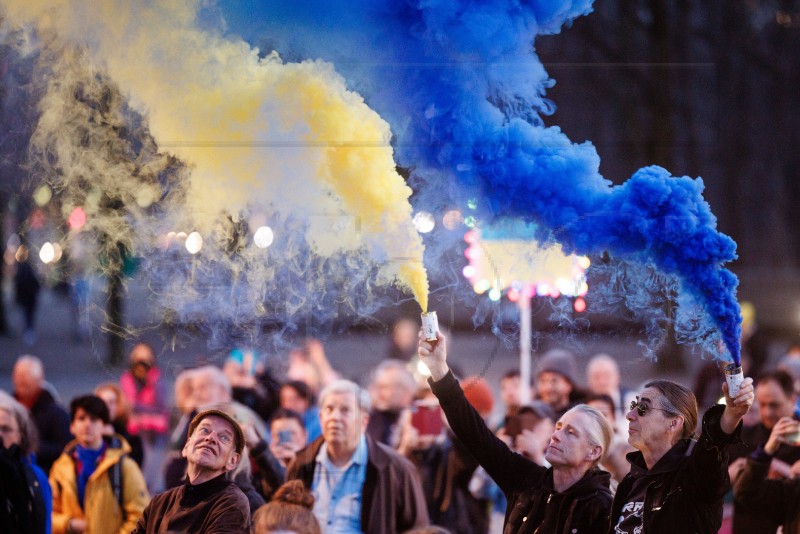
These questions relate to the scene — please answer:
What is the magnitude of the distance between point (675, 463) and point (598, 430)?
14.1 inches

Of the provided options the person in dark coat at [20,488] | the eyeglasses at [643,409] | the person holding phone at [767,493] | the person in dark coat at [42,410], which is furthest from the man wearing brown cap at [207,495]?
the person holding phone at [767,493]

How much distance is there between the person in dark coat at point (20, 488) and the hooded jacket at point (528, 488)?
198 centimetres

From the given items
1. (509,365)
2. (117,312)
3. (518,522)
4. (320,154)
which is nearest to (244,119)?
(320,154)

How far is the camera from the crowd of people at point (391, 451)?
326 centimetres

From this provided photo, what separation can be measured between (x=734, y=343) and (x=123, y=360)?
10.8 feet

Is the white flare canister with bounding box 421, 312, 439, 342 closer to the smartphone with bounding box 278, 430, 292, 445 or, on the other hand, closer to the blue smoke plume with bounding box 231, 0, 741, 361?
the blue smoke plume with bounding box 231, 0, 741, 361

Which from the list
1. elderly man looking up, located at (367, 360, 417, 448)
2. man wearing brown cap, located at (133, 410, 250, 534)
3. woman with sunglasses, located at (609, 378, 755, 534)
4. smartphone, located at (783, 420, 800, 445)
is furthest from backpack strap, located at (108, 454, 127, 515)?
smartphone, located at (783, 420, 800, 445)

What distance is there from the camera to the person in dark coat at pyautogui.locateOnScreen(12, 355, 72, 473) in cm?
508

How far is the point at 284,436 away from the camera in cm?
489

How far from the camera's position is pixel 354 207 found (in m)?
4.44

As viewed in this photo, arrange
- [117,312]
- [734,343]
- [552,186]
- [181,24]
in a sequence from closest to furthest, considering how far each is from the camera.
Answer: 1. [734,343]
2. [552,186]
3. [181,24]
4. [117,312]

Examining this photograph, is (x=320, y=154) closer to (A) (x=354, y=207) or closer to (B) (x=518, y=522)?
(A) (x=354, y=207)

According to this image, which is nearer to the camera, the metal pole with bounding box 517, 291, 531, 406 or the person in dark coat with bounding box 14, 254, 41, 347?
the metal pole with bounding box 517, 291, 531, 406

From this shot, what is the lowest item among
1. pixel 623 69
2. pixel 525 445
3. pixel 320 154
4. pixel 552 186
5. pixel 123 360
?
pixel 525 445
